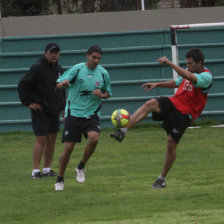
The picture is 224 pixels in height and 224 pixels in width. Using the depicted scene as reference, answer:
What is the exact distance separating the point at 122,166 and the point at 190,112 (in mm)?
2637

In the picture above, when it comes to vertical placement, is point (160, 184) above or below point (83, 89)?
below

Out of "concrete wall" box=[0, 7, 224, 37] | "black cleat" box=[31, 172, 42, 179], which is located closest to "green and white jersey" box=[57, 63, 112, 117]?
"black cleat" box=[31, 172, 42, 179]

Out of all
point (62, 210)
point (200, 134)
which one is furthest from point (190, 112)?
point (200, 134)

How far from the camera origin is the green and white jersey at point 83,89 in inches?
376

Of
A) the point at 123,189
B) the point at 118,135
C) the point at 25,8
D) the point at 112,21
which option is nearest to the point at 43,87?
the point at 123,189

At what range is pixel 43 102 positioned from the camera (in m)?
10.9

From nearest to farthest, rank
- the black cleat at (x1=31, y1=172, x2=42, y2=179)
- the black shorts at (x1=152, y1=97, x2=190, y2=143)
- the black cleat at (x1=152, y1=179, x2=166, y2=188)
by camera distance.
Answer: the black shorts at (x1=152, y1=97, x2=190, y2=143), the black cleat at (x1=152, y1=179, x2=166, y2=188), the black cleat at (x1=31, y1=172, x2=42, y2=179)

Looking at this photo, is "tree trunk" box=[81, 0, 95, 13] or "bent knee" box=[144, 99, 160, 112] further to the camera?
"tree trunk" box=[81, 0, 95, 13]

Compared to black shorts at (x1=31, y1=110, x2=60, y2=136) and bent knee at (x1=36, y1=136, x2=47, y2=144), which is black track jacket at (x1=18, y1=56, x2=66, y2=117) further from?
bent knee at (x1=36, y1=136, x2=47, y2=144)

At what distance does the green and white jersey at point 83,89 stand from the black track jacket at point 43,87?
1257 mm

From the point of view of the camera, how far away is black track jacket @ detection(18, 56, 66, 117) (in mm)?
10820

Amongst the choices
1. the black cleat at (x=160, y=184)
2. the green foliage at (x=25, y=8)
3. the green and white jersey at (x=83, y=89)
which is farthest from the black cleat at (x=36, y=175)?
the green foliage at (x=25, y=8)

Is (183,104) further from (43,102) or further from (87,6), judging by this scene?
(87,6)

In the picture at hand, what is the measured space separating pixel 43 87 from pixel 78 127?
5.25 ft
